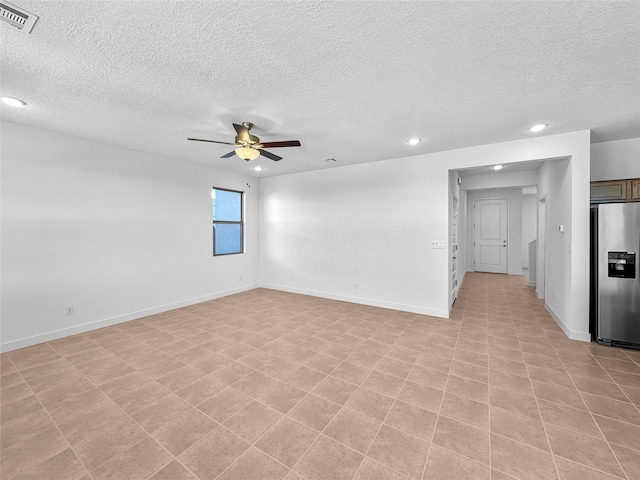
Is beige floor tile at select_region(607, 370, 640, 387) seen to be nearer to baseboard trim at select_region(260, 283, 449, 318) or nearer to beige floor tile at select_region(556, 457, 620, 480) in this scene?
beige floor tile at select_region(556, 457, 620, 480)

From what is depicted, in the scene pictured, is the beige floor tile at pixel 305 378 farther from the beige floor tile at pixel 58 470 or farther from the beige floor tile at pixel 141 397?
the beige floor tile at pixel 58 470

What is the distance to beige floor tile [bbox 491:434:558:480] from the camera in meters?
1.50

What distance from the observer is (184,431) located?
6.02 feet

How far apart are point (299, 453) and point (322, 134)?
130 inches

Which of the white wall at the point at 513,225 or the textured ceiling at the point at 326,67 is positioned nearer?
the textured ceiling at the point at 326,67

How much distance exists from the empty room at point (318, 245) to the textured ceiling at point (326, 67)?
0.02 metres

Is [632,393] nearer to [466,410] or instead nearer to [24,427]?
[466,410]

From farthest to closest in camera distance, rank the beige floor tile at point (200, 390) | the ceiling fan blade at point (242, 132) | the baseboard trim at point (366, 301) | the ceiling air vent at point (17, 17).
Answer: the baseboard trim at point (366, 301) < the ceiling fan blade at point (242, 132) < the beige floor tile at point (200, 390) < the ceiling air vent at point (17, 17)

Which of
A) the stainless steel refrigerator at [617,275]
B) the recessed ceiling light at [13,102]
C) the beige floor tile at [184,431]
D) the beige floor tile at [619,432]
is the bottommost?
the beige floor tile at [184,431]

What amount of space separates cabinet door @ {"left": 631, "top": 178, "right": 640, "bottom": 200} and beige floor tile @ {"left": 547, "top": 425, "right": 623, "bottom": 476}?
3.56 m

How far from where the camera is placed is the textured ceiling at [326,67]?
1507 mm

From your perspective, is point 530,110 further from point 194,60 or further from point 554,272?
point 194,60

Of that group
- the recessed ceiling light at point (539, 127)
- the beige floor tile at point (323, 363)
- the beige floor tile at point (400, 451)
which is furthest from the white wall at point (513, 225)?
the beige floor tile at point (400, 451)

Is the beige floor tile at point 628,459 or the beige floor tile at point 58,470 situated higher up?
the beige floor tile at point 628,459
